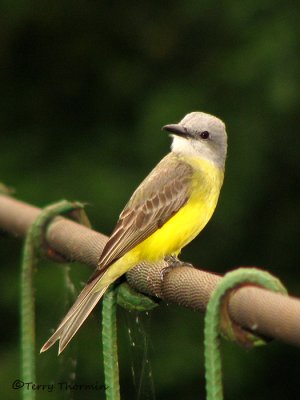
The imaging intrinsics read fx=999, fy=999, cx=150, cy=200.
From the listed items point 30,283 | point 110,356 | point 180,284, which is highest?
point 180,284

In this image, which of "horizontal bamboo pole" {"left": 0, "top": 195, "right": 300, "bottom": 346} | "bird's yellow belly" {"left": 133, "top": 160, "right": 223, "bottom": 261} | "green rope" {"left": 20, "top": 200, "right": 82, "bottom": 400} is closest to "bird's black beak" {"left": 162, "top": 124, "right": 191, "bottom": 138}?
"bird's yellow belly" {"left": 133, "top": 160, "right": 223, "bottom": 261}

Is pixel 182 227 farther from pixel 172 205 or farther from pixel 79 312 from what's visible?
pixel 79 312

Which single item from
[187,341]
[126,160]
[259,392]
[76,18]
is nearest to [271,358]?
[259,392]

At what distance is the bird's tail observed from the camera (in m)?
2.53

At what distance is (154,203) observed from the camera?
11.8 ft

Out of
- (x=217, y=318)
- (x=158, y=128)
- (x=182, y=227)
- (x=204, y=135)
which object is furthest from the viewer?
(x=158, y=128)

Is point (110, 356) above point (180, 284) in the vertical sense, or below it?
below

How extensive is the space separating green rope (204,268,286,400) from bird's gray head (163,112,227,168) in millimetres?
2203

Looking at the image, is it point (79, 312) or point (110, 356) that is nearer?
point (110, 356)

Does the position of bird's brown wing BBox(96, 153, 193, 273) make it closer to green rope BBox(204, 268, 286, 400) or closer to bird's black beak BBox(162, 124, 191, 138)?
bird's black beak BBox(162, 124, 191, 138)

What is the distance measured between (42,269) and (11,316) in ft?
1.95

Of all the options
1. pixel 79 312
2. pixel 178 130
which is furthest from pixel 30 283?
pixel 178 130

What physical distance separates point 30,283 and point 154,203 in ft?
2.99

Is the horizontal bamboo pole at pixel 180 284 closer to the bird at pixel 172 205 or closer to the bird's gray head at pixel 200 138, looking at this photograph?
the bird at pixel 172 205
